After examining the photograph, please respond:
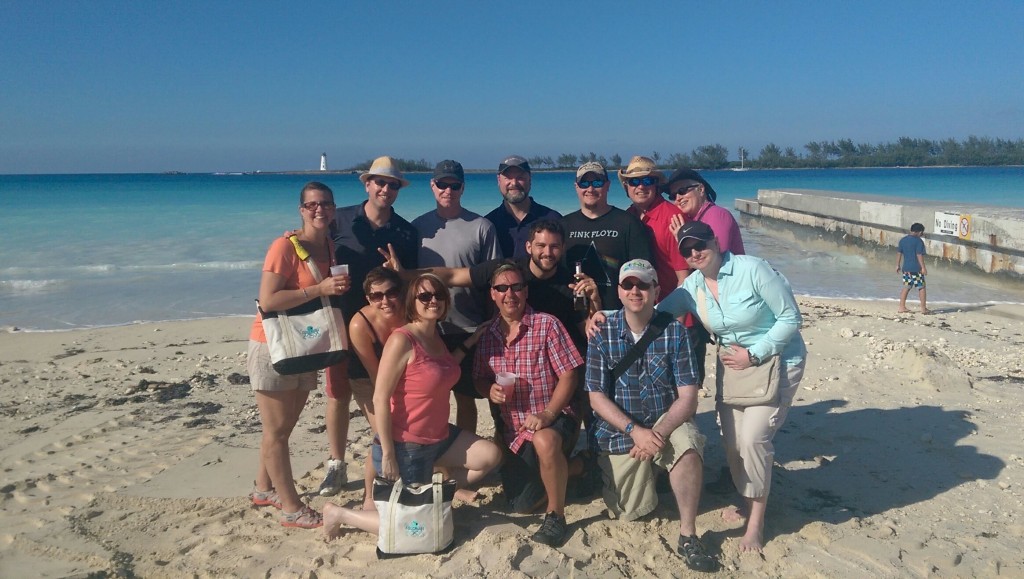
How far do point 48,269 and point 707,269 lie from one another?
664 inches

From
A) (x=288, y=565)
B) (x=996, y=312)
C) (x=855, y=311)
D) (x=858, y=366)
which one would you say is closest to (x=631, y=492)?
(x=288, y=565)

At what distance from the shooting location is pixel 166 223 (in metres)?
28.1

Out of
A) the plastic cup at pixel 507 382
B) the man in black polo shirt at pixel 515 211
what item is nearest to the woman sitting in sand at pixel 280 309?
the plastic cup at pixel 507 382

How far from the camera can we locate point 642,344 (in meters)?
3.67

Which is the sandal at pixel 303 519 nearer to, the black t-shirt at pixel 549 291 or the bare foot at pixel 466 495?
the bare foot at pixel 466 495

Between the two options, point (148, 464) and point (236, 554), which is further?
point (148, 464)

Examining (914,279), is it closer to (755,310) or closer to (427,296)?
(755,310)

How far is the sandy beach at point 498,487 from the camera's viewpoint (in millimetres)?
3516

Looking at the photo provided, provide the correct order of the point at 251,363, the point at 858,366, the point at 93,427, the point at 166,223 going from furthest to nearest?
1. the point at 166,223
2. the point at 858,366
3. the point at 93,427
4. the point at 251,363

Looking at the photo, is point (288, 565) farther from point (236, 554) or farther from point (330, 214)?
point (330, 214)

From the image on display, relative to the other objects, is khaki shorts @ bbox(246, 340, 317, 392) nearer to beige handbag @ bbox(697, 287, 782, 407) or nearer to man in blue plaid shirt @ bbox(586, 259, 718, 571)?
man in blue plaid shirt @ bbox(586, 259, 718, 571)

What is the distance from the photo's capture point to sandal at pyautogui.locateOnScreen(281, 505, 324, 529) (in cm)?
393

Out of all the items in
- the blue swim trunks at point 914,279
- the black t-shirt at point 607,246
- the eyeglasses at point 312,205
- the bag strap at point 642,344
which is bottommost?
the blue swim trunks at point 914,279

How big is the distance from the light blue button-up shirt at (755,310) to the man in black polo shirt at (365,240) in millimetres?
1939
